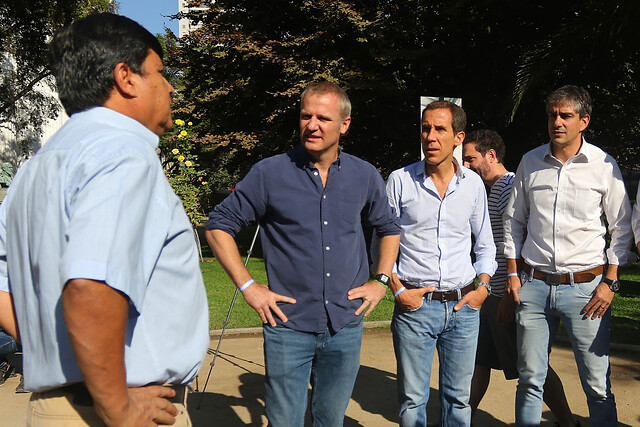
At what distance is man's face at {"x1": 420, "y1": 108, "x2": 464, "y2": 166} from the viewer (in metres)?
3.97

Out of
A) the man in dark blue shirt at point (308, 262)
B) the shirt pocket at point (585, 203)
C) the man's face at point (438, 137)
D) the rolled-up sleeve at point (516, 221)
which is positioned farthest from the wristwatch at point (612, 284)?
the man in dark blue shirt at point (308, 262)

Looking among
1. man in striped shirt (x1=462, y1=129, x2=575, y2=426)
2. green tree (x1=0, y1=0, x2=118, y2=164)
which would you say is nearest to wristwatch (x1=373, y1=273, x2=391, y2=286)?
man in striped shirt (x1=462, y1=129, x2=575, y2=426)

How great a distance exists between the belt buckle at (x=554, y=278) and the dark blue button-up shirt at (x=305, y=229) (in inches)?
58.2

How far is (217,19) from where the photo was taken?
19984 mm

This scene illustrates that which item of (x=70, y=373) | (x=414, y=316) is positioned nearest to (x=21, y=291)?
(x=70, y=373)

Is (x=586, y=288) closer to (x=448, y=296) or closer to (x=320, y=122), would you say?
(x=448, y=296)

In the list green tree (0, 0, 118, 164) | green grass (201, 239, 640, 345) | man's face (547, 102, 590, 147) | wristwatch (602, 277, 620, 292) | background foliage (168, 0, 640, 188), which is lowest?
green grass (201, 239, 640, 345)

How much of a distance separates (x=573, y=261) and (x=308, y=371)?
1937 mm

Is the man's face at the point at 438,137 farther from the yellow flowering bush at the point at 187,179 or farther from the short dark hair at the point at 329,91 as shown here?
the yellow flowering bush at the point at 187,179

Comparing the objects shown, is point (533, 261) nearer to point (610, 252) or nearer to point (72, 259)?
point (610, 252)

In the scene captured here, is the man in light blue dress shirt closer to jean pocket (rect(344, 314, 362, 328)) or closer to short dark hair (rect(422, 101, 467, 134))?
jean pocket (rect(344, 314, 362, 328))

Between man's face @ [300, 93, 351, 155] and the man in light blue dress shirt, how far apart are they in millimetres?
1388

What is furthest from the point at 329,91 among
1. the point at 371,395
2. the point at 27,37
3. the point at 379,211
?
the point at 27,37

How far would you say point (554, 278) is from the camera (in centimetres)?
410
